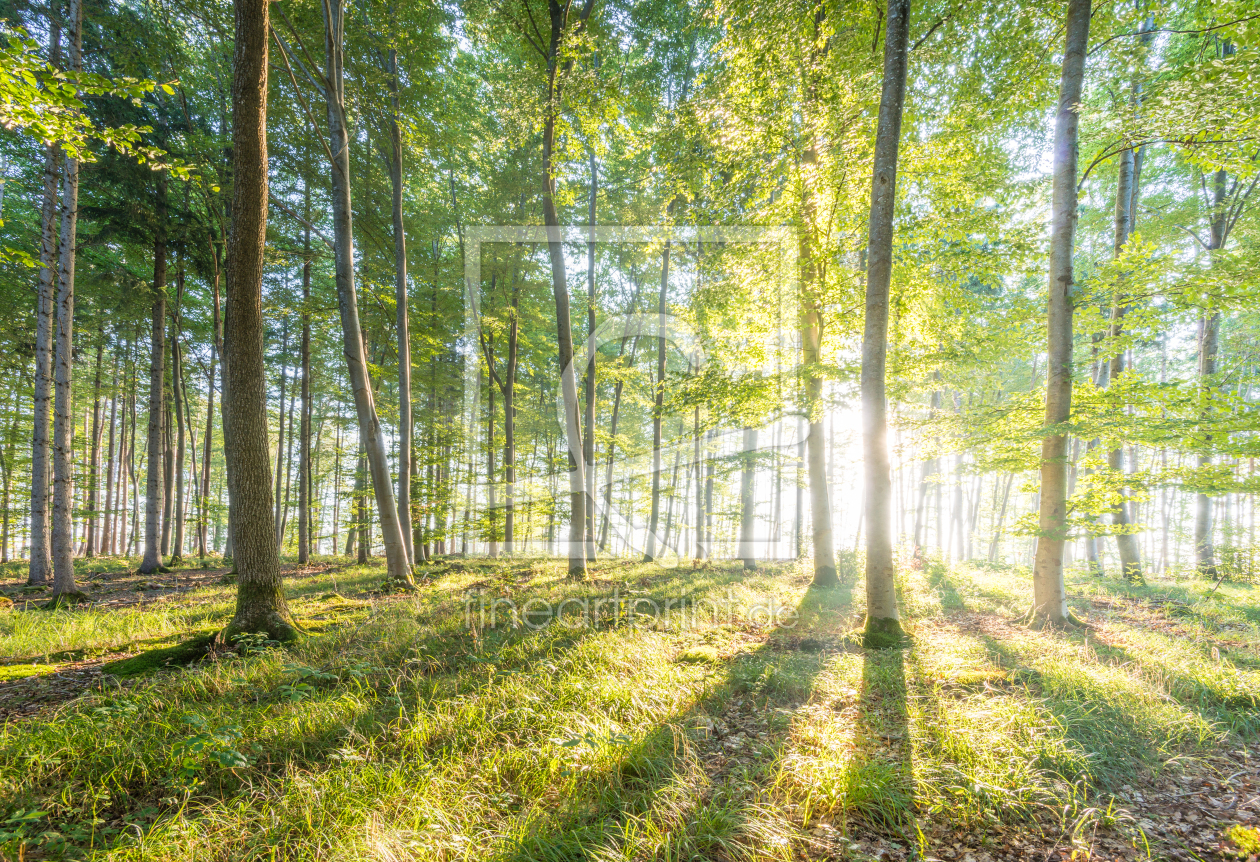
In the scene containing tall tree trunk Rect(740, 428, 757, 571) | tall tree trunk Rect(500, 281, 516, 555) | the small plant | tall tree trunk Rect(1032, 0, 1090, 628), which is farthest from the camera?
tall tree trunk Rect(500, 281, 516, 555)

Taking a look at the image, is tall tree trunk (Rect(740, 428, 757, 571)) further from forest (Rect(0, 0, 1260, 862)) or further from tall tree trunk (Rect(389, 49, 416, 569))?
tall tree trunk (Rect(389, 49, 416, 569))

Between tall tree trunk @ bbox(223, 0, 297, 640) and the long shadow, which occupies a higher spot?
tall tree trunk @ bbox(223, 0, 297, 640)

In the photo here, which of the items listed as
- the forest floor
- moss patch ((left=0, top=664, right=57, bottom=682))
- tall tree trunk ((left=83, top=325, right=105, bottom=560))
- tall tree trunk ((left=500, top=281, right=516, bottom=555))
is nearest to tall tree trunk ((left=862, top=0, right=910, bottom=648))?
the forest floor

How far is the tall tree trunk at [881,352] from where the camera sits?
17.7 ft

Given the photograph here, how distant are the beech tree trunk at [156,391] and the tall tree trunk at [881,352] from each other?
1476 centimetres

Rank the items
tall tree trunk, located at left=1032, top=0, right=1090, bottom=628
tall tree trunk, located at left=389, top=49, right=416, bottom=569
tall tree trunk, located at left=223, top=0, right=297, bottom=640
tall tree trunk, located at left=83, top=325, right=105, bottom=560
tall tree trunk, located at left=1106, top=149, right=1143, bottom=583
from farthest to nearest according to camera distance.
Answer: tall tree trunk, located at left=83, top=325, right=105, bottom=560 < tall tree trunk, located at left=389, top=49, right=416, bottom=569 < tall tree trunk, located at left=1106, top=149, right=1143, bottom=583 < tall tree trunk, located at left=1032, top=0, right=1090, bottom=628 < tall tree trunk, located at left=223, top=0, right=297, bottom=640

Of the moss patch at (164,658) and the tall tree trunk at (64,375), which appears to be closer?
the moss patch at (164,658)

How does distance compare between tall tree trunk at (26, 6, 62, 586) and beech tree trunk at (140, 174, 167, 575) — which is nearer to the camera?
tall tree trunk at (26, 6, 62, 586)

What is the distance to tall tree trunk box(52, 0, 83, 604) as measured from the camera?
718 cm

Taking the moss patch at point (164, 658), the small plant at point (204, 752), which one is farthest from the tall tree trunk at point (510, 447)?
the small plant at point (204, 752)

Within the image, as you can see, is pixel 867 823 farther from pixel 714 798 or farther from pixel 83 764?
pixel 83 764

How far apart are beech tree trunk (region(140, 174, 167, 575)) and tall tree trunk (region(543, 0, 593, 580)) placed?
923 centimetres

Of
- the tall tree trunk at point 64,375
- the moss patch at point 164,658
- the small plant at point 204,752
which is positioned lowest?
the moss patch at point 164,658

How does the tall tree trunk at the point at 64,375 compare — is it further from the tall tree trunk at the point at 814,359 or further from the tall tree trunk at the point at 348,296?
the tall tree trunk at the point at 814,359
